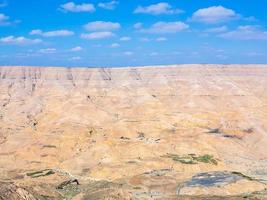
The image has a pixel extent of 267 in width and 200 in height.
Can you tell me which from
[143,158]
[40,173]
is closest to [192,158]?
[143,158]

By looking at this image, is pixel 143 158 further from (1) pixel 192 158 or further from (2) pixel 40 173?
(2) pixel 40 173

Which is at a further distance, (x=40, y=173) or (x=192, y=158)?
(x=192, y=158)

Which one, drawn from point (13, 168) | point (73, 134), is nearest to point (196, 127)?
point (73, 134)

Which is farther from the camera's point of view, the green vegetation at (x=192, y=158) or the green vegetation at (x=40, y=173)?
the green vegetation at (x=192, y=158)

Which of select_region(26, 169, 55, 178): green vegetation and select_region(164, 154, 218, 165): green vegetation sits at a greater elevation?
select_region(164, 154, 218, 165): green vegetation

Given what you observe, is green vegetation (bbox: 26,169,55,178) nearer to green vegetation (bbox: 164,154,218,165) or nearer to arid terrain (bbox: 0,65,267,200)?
arid terrain (bbox: 0,65,267,200)

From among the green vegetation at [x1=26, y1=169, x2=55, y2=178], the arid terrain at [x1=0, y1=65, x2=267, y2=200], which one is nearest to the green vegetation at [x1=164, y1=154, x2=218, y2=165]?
the arid terrain at [x1=0, y1=65, x2=267, y2=200]

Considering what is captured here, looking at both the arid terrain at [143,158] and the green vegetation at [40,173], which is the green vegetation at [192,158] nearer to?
the arid terrain at [143,158]

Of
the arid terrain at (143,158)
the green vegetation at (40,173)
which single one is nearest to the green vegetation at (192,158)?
the arid terrain at (143,158)
